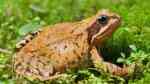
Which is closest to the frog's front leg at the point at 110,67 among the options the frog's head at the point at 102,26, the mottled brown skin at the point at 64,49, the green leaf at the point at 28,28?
the mottled brown skin at the point at 64,49

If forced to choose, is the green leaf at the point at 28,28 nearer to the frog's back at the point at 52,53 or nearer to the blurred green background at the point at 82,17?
the blurred green background at the point at 82,17

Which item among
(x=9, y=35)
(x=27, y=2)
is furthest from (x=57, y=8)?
(x=9, y=35)

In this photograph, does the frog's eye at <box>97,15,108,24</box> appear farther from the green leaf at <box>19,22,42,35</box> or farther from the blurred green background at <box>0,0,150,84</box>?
the green leaf at <box>19,22,42,35</box>

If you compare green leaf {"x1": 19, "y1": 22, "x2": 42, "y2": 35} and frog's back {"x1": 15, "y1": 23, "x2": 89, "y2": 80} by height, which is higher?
green leaf {"x1": 19, "y1": 22, "x2": 42, "y2": 35}

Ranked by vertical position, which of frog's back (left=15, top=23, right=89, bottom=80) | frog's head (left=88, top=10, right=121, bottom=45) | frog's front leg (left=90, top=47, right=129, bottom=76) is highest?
frog's head (left=88, top=10, right=121, bottom=45)

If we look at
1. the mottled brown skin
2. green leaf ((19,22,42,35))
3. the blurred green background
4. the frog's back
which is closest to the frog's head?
the mottled brown skin

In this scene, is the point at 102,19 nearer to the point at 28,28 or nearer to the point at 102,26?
the point at 102,26

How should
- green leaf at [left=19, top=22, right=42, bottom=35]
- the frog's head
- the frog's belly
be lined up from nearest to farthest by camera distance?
1. the frog's belly
2. the frog's head
3. green leaf at [left=19, top=22, right=42, bottom=35]
